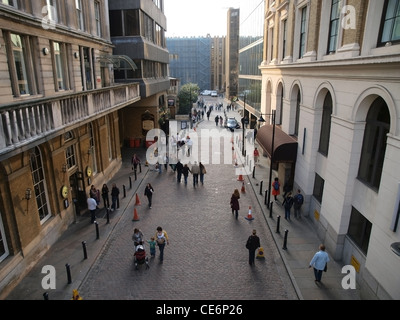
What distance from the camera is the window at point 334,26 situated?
1124cm

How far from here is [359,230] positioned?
399 inches

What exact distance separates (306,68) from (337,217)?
7262 mm

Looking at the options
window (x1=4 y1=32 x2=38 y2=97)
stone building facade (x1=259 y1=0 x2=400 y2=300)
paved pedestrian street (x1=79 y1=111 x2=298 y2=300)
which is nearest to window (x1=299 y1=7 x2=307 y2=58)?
stone building facade (x1=259 y1=0 x2=400 y2=300)

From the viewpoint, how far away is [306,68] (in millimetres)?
13805

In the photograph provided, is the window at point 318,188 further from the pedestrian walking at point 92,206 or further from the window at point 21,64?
the window at point 21,64

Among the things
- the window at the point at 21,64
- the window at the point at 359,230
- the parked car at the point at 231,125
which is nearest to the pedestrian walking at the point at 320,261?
the window at the point at 359,230

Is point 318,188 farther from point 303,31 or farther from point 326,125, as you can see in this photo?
point 303,31

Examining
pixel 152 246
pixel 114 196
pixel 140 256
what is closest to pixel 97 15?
pixel 114 196

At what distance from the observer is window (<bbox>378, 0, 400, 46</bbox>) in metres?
7.89

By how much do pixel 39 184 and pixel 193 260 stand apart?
7020mm

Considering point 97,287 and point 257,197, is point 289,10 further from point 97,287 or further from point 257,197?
point 97,287

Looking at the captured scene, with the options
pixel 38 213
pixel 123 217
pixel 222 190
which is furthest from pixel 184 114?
pixel 38 213

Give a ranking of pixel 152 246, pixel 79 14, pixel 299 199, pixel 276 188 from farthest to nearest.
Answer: pixel 276 188, pixel 79 14, pixel 299 199, pixel 152 246

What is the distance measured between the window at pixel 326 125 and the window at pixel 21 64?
40.5 feet
